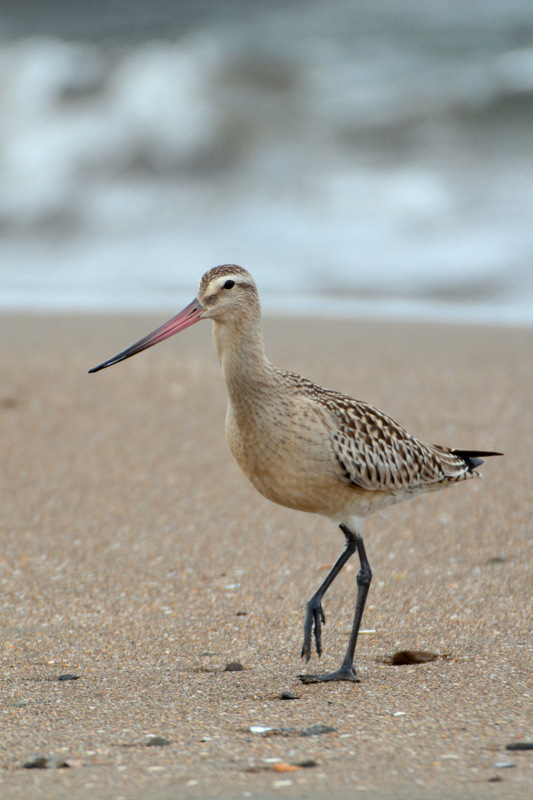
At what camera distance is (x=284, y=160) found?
19.4 meters

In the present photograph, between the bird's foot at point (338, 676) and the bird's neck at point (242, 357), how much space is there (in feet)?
3.85

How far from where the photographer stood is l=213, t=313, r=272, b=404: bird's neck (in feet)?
13.2

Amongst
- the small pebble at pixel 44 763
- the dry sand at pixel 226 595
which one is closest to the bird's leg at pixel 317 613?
the dry sand at pixel 226 595

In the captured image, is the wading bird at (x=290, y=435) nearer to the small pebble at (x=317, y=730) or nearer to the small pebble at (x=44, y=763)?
the small pebble at (x=317, y=730)

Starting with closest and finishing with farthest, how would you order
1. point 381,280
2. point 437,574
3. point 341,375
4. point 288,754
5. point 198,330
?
point 288,754
point 437,574
point 341,375
point 198,330
point 381,280

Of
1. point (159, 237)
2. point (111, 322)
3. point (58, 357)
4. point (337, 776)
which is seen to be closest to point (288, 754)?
point (337, 776)

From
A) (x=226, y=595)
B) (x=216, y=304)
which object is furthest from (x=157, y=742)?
(x=226, y=595)

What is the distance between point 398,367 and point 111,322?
418cm

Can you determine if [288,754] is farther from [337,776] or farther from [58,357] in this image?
[58,357]

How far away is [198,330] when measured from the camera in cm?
1134

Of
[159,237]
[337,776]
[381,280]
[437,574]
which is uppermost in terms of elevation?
[159,237]

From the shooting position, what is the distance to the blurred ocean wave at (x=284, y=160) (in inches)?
604

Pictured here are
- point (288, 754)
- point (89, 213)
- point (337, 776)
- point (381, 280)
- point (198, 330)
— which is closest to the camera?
point (337, 776)

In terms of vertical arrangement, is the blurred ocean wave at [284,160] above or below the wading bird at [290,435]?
above
